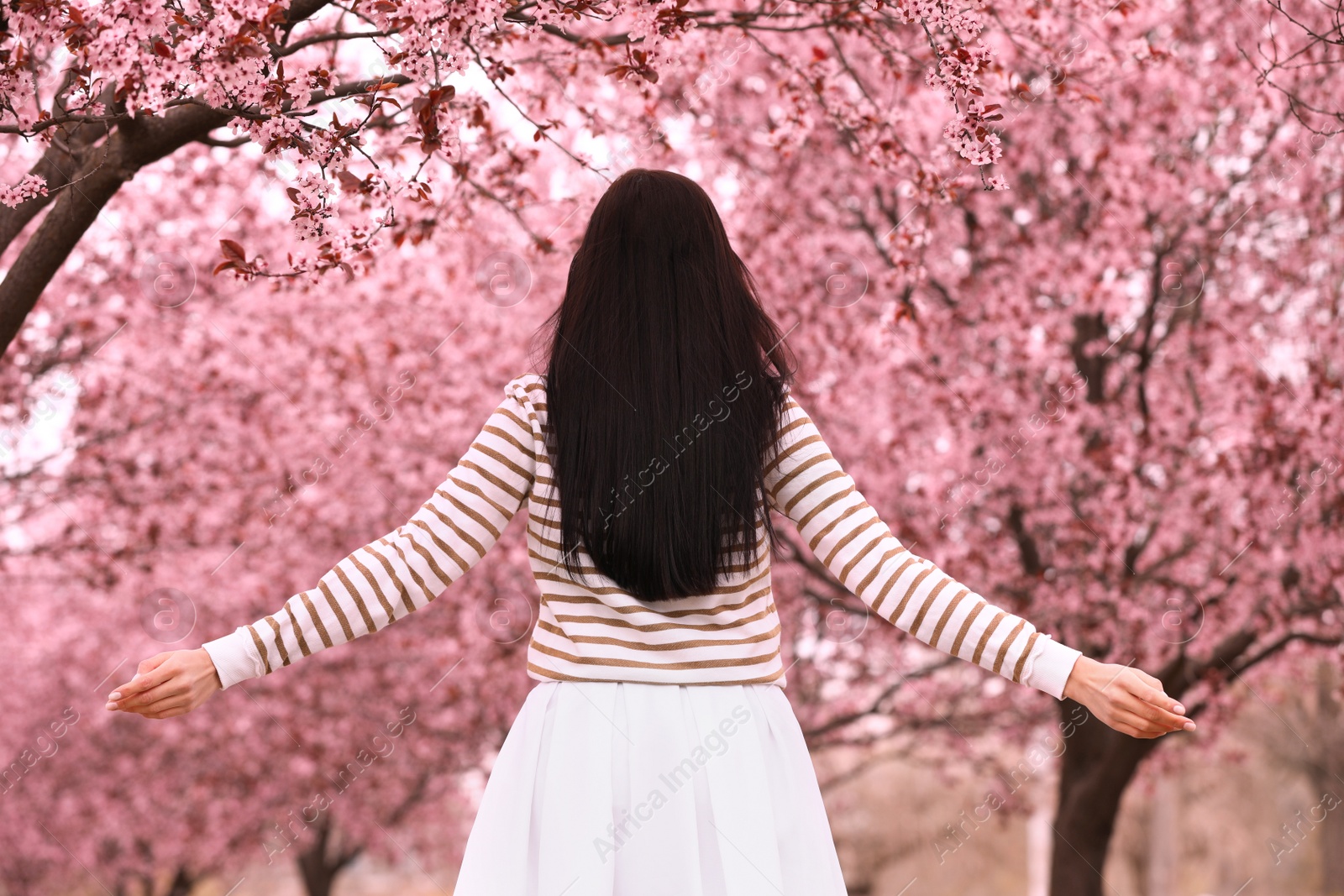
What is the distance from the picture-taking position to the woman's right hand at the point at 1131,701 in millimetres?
2072

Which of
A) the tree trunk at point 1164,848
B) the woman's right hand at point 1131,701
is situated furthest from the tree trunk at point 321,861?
the woman's right hand at point 1131,701

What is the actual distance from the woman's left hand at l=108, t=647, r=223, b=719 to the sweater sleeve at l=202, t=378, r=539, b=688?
0.04 metres

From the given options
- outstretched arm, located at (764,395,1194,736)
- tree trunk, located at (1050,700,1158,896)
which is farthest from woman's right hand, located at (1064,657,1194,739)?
tree trunk, located at (1050,700,1158,896)

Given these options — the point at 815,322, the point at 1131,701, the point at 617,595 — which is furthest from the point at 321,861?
the point at 1131,701

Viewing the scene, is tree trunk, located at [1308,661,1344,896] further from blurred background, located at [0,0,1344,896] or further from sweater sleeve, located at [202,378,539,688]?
sweater sleeve, located at [202,378,539,688]

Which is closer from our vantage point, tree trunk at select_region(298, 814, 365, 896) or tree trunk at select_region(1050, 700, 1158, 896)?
tree trunk at select_region(1050, 700, 1158, 896)

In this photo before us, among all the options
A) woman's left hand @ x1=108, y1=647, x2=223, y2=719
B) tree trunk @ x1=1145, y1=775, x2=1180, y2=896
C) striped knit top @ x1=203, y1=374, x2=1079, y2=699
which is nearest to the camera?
woman's left hand @ x1=108, y1=647, x2=223, y2=719

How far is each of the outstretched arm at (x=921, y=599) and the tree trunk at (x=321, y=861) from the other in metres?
12.6

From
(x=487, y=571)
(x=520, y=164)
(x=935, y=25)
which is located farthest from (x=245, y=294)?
(x=935, y=25)

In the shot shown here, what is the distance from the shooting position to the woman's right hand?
→ 2.07 metres

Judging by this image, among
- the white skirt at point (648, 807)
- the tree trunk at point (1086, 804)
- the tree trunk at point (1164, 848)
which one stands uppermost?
the white skirt at point (648, 807)

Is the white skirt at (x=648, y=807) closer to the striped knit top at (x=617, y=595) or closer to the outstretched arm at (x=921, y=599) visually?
the striped knit top at (x=617, y=595)

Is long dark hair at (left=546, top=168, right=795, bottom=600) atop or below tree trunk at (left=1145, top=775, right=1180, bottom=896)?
atop

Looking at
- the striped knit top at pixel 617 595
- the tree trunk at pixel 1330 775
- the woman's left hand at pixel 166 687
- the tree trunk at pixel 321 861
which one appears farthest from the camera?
the tree trunk at pixel 1330 775
